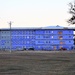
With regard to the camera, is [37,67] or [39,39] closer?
[37,67]

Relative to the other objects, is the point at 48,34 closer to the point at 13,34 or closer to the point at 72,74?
the point at 13,34

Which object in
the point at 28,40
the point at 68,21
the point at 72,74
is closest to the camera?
the point at 72,74

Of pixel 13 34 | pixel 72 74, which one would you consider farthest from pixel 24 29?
pixel 72 74

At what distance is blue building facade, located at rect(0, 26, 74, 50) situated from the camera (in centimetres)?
13412

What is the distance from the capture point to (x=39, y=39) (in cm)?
13462

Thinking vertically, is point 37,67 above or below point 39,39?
below

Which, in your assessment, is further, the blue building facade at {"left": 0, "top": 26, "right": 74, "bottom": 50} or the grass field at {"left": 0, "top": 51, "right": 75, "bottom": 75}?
the blue building facade at {"left": 0, "top": 26, "right": 74, "bottom": 50}

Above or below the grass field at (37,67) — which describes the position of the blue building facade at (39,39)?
above

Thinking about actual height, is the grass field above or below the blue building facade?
below

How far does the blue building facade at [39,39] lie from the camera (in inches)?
5281

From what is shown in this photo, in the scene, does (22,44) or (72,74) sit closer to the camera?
(72,74)

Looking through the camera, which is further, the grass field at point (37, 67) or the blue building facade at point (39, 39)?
the blue building facade at point (39, 39)

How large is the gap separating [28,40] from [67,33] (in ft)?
54.4

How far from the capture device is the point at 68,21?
1180 inches
